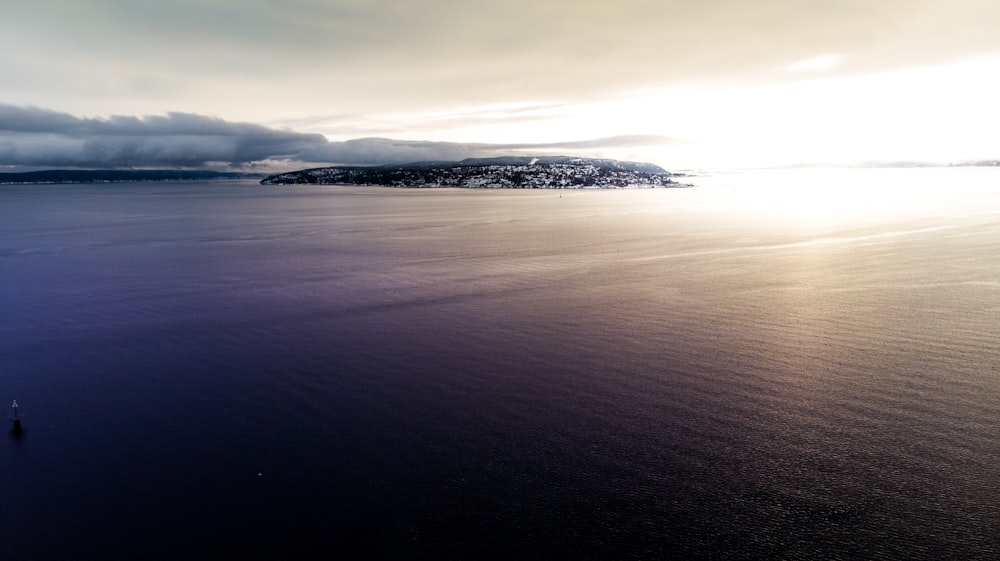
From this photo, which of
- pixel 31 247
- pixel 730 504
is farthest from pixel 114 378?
pixel 31 247

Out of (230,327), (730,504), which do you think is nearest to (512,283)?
(230,327)

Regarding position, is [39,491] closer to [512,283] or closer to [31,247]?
[512,283]

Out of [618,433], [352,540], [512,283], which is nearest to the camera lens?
[352,540]

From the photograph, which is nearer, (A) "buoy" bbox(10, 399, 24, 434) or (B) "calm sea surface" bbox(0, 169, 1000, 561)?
(B) "calm sea surface" bbox(0, 169, 1000, 561)

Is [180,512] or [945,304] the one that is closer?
[180,512]

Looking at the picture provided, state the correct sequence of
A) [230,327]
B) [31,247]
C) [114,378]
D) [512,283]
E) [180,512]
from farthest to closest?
[31,247]
[512,283]
[230,327]
[114,378]
[180,512]

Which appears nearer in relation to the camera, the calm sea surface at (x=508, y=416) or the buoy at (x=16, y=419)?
the calm sea surface at (x=508, y=416)
